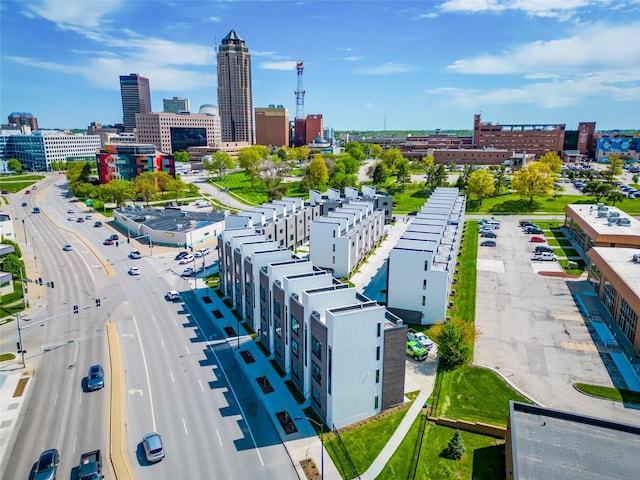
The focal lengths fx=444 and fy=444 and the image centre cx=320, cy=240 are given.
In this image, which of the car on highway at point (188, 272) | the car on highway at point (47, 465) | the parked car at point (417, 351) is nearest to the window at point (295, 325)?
the parked car at point (417, 351)

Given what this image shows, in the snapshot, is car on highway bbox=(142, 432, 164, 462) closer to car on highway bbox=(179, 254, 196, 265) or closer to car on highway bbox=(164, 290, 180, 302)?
car on highway bbox=(164, 290, 180, 302)

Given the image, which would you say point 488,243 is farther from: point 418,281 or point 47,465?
point 47,465

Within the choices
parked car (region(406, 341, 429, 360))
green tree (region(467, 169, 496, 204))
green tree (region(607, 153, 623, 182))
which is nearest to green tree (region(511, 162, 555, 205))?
green tree (region(467, 169, 496, 204))

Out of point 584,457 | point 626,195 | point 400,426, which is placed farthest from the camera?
point 626,195

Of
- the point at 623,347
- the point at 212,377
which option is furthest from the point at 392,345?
the point at 623,347

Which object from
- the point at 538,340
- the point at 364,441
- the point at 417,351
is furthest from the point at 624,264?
the point at 364,441

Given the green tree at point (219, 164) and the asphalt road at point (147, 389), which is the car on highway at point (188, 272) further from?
the green tree at point (219, 164)

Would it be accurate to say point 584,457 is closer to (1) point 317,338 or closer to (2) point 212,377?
(1) point 317,338
